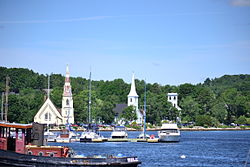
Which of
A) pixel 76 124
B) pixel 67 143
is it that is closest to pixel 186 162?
pixel 67 143

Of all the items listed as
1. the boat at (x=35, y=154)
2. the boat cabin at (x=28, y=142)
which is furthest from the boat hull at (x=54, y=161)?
the boat cabin at (x=28, y=142)

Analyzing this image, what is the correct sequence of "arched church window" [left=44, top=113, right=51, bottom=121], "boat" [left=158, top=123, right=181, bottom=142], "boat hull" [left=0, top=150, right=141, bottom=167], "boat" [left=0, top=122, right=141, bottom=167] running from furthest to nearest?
1. "arched church window" [left=44, top=113, right=51, bottom=121]
2. "boat" [left=158, top=123, right=181, bottom=142]
3. "boat" [left=0, top=122, right=141, bottom=167]
4. "boat hull" [left=0, top=150, right=141, bottom=167]

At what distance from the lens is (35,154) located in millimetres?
58312

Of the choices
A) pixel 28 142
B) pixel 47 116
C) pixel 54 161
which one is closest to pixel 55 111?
pixel 47 116

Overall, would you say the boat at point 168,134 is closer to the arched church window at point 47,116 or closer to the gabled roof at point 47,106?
the gabled roof at point 47,106

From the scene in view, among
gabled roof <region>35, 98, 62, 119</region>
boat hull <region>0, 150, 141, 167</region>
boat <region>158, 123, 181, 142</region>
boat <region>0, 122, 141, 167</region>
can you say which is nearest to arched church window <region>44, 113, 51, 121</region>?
gabled roof <region>35, 98, 62, 119</region>

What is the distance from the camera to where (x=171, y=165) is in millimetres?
74938

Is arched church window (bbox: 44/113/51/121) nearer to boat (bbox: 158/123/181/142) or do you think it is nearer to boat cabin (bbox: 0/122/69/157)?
boat (bbox: 158/123/181/142)

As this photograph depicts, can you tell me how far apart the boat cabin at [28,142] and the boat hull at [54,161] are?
8.20ft

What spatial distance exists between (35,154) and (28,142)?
1.91 meters

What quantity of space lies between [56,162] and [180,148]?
50404 millimetres

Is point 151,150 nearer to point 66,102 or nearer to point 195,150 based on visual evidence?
point 195,150

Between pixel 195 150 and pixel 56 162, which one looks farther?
pixel 195 150

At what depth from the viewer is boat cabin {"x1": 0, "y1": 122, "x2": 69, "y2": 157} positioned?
189 feet
